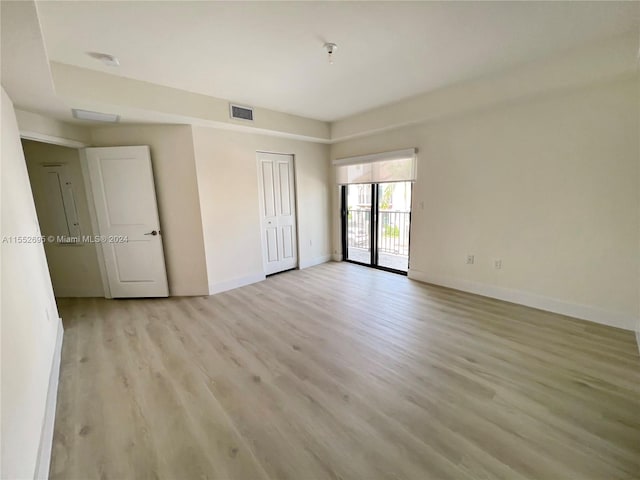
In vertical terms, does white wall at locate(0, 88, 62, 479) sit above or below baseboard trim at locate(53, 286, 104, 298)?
above

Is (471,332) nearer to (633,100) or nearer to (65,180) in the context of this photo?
(633,100)

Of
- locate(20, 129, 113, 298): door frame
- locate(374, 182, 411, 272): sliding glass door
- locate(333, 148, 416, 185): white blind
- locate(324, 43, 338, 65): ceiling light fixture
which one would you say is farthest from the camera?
locate(374, 182, 411, 272): sliding glass door

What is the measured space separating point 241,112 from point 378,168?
2308mm

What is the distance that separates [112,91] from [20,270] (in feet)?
6.08

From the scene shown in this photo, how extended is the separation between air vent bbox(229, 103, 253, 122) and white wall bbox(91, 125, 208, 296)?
631 mm

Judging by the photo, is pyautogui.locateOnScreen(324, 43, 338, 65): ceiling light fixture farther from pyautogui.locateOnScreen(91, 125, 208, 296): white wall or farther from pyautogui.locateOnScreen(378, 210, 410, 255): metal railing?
pyautogui.locateOnScreen(378, 210, 410, 255): metal railing

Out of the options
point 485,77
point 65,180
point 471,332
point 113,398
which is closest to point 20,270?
point 113,398

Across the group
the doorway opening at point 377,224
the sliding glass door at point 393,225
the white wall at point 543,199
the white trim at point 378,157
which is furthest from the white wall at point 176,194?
the white wall at point 543,199

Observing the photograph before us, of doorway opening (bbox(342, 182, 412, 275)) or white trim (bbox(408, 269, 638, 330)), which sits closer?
white trim (bbox(408, 269, 638, 330))

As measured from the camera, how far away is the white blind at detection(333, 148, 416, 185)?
4055 mm

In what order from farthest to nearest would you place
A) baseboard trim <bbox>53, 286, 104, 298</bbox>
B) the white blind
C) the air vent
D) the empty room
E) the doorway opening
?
1. the doorway opening
2. the white blind
3. baseboard trim <bbox>53, 286, 104, 298</bbox>
4. the air vent
5. the empty room

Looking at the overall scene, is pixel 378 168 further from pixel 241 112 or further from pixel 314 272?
pixel 241 112

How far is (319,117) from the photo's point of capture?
4383 millimetres

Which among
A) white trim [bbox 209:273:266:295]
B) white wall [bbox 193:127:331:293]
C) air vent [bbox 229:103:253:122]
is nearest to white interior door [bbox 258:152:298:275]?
white wall [bbox 193:127:331:293]
